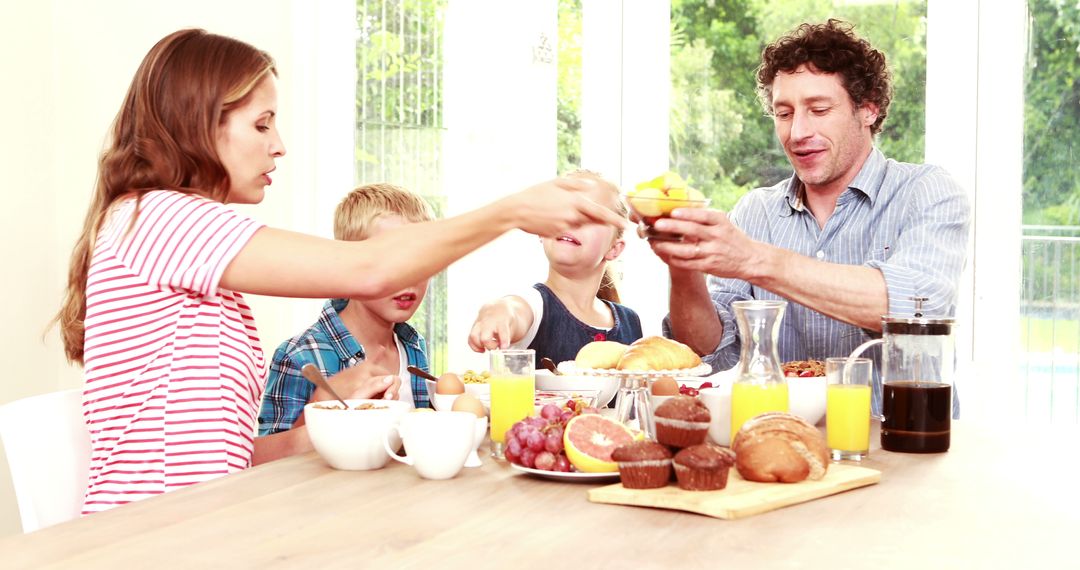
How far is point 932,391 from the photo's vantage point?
1.62 metres

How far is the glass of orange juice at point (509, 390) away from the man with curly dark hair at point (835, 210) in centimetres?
75

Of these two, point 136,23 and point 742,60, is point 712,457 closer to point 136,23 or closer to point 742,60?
point 742,60

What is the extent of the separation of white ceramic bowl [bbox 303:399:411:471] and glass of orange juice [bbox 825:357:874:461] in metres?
0.64

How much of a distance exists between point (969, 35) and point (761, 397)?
1896mm

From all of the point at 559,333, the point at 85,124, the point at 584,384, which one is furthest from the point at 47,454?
the point at 85,124

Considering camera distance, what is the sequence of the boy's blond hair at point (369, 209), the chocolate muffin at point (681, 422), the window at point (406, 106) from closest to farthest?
the chocolate muffin at point (681, 422)
the boy's blond hair at point (369, 209)
the window at point (406, 106)

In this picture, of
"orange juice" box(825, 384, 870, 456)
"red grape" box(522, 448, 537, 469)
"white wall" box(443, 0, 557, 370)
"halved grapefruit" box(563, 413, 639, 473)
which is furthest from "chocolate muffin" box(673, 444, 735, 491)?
"white wall" box(443, 0, 557, 370)

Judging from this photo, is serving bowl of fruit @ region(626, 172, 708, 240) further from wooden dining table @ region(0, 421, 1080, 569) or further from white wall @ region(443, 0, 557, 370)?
white wall @ region(443, 0, 557, 370)

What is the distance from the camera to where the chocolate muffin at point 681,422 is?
1366 millimetres

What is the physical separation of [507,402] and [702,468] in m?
0.44

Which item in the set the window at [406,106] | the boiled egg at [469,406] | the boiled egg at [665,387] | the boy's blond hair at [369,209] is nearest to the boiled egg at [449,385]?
the boiled egg at [469,406]

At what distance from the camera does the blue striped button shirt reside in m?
2.27

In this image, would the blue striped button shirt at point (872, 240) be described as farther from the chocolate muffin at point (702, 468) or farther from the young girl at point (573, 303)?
the chocolate muffin at point (702, 468)

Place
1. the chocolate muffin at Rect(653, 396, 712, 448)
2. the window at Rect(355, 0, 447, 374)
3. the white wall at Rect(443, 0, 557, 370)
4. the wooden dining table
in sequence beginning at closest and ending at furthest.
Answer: the wooden dining table → the chocolate muffin at Rect(653, 396, 712, 448) → the white wall at Rect(443, 0, 557, 370) → the window at Rect(355, 0, 447, 374)
